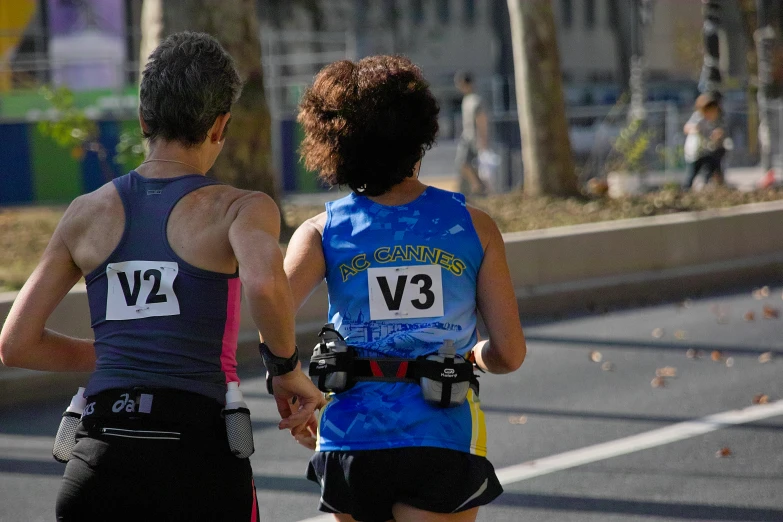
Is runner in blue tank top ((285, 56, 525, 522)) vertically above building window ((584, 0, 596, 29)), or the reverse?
building window ((584, 0, 596, 29))

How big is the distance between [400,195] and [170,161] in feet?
2.02

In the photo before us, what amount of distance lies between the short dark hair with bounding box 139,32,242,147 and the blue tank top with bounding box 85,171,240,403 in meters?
0.15

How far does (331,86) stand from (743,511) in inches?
135

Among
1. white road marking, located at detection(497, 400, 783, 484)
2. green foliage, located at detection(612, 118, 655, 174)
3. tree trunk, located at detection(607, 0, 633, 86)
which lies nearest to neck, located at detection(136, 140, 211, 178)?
white road marking, located at detection(497, 400, 783, 484)

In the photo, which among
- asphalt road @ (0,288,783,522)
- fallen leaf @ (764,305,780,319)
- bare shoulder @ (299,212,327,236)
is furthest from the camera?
fallen leaf @ (764,305,780,319)

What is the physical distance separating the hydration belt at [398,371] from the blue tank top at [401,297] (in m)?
0.03

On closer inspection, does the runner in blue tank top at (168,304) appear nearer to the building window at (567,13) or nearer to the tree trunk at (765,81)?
the tree trunk at (765,81)

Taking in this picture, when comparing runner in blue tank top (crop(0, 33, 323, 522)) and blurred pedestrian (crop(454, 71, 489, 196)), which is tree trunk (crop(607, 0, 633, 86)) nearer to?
blurred pedestrian (crop(454, 71, 489, 196))

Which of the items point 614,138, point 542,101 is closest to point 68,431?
point 542,101

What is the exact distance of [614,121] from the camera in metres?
26.7

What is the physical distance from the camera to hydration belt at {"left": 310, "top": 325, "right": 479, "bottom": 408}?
9.27 feet

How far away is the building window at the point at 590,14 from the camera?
235 feet

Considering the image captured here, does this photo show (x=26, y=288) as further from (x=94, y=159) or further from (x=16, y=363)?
(x=94, y=159)

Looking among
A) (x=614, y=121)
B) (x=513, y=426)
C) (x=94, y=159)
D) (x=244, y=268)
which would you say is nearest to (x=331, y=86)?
(x=244, y=268)
